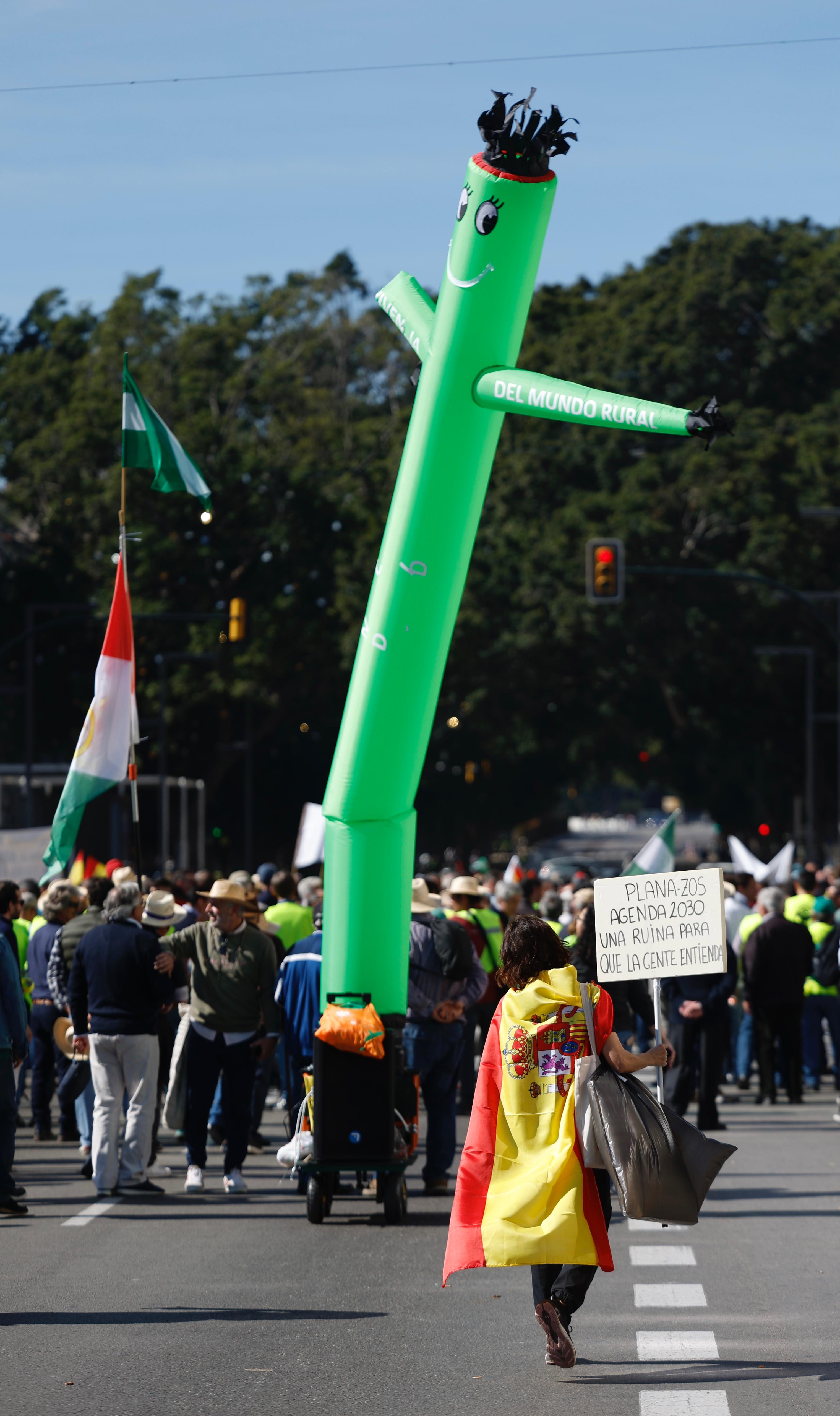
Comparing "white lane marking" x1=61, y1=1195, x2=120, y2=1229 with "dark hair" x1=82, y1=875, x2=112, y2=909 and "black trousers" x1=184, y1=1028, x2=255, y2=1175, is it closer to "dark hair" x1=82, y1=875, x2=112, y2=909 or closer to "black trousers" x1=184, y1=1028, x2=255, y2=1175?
"black trousers" x1=184, y1=1028, x2=255, y2=1175

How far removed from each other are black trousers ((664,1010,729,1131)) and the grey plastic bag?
7195 millimetres

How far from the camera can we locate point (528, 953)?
7.20 metres

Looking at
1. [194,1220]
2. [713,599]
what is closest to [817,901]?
[194,1220]

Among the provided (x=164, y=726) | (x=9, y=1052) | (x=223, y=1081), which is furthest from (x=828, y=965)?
(x=164, y=726)

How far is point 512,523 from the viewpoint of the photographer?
172ft

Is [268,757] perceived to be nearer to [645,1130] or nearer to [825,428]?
[825,428]

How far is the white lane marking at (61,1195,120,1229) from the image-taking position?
10688mm

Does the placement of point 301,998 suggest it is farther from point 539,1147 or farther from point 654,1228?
point 539,1147

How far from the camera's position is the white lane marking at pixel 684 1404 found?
6367mm

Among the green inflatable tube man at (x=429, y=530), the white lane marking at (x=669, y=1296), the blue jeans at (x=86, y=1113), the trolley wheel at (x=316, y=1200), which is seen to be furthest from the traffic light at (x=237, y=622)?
the white lane marking at (x=669, y=1296)

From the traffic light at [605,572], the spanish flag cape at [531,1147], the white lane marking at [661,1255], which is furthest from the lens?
the traffic light at [605,572]

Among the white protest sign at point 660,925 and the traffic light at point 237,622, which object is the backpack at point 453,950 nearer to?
the white protest sign at point 660,925

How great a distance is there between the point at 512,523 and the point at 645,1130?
4592 centimetres

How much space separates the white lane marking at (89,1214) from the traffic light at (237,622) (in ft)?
74.3
